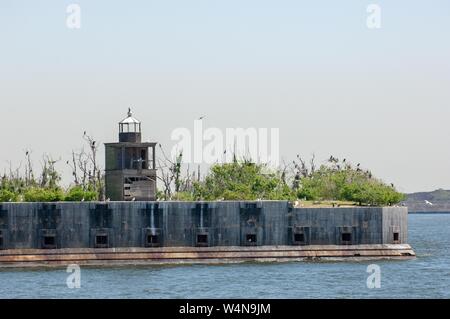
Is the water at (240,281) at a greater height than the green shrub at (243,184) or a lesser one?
lesser

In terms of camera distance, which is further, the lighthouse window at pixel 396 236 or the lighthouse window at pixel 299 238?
the lighthouse window at pixel 396 236

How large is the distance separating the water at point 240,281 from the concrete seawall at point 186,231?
1837 millimetres

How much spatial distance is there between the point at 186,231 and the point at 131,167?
542 cm

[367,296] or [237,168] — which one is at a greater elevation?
[237,168]

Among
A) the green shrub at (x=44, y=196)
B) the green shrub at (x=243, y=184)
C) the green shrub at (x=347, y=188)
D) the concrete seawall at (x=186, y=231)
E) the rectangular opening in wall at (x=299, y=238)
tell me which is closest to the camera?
the concrete seawall at (x=186, y=231)

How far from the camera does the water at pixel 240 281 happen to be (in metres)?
51.1

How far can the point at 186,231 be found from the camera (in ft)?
216

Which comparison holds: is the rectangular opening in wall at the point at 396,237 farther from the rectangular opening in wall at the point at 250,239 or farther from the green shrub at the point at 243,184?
the green shrub at the point at 243,184

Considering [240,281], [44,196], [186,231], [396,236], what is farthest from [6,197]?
[396,236]

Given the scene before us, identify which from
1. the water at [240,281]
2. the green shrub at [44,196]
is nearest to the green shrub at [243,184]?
the green shrub at [44,196]

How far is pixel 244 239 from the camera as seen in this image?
6650cm

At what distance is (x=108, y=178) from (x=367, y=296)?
23.6 meters
